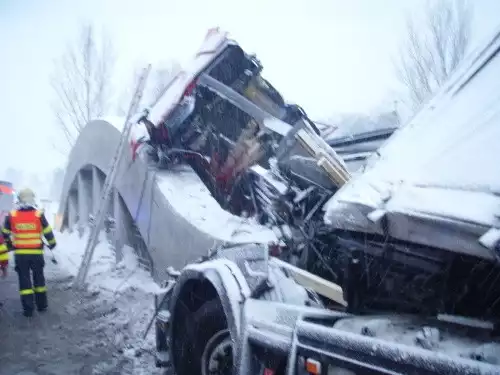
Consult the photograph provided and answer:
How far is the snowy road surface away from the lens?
392 cm

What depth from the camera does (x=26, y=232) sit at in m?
5.57

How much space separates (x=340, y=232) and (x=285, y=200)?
1916mm

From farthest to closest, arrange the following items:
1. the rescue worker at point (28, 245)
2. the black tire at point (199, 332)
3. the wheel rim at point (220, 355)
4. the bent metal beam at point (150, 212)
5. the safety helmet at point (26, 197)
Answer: the safety helmet at point (26, 197)
the rescue worker at point (28, 245)
the bent metal beam at point (150, 212)
the black tire at point (199, 332)
the wheel rim at point (220, 355)

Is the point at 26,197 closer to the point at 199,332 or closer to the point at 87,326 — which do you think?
the point at 87,326

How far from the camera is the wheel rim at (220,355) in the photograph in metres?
2.50

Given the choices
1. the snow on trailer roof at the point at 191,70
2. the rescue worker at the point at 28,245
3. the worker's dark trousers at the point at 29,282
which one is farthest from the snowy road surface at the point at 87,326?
the snow on trailer roof at the point at 191,70

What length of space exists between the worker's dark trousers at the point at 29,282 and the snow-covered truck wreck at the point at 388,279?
293 cm

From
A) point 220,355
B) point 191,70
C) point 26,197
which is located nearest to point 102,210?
point 26,197

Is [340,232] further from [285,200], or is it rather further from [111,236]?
[111,236]

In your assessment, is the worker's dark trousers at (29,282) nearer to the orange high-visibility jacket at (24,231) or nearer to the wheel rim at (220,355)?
the orange high-visibility jacket at (24,231)

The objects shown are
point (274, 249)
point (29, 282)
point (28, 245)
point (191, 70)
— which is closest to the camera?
point (274, 249)

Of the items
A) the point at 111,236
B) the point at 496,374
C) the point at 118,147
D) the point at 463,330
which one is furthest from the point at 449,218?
the point at 111,236

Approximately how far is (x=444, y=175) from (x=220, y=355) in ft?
5.87

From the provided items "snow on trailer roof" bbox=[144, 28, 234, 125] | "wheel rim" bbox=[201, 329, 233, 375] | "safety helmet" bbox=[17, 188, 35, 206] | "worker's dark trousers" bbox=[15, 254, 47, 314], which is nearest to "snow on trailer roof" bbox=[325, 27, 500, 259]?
"wheel rim" bbox=[201, 329, 233, 375]
